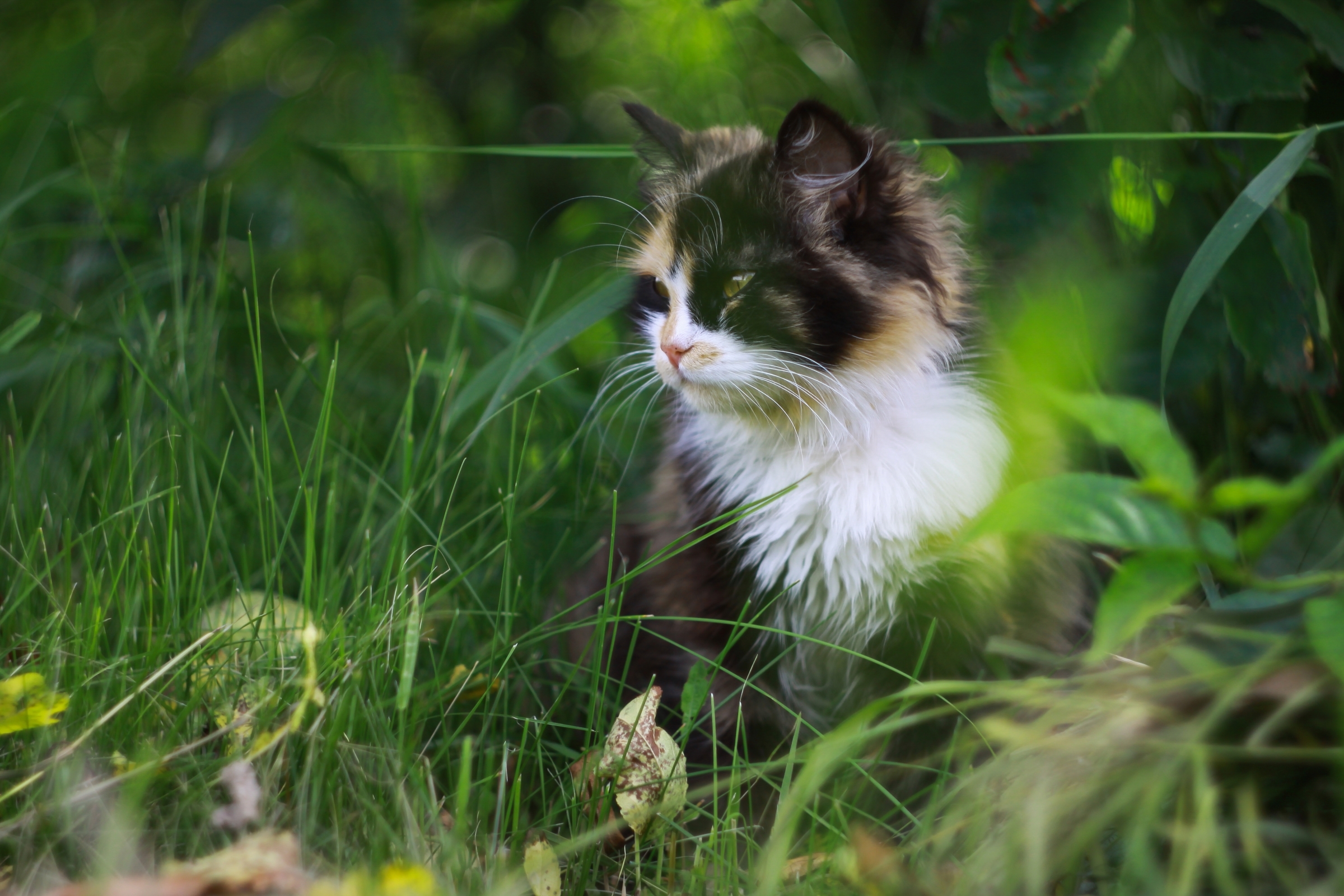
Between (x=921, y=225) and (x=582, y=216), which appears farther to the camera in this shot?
(x=582, y=216)

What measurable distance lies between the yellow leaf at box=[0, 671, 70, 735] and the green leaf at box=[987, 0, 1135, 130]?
5.14 feet

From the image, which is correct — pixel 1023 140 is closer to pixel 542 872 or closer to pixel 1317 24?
pixel 1317 24

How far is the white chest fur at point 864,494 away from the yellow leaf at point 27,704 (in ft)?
3.19

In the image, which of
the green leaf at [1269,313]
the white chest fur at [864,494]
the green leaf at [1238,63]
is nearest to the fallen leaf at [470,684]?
the white chest fur at [864,494]

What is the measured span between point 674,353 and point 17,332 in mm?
1340

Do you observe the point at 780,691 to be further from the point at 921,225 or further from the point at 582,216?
the point at 582,216

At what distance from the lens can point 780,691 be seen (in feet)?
5.32

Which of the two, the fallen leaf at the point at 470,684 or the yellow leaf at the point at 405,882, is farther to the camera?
the fallen leaf at the point at 470,684

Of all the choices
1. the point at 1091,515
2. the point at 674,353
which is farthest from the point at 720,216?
the point at 1091,515

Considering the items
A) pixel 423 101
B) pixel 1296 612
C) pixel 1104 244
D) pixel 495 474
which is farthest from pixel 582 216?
pixel 1296 612

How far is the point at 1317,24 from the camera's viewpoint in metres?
1.42

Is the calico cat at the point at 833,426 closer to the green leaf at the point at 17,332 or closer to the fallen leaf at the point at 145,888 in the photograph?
the fallen leaf at the point at 145,888

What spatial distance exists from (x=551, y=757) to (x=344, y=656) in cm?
38

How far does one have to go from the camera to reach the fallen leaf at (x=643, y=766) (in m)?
1.23
